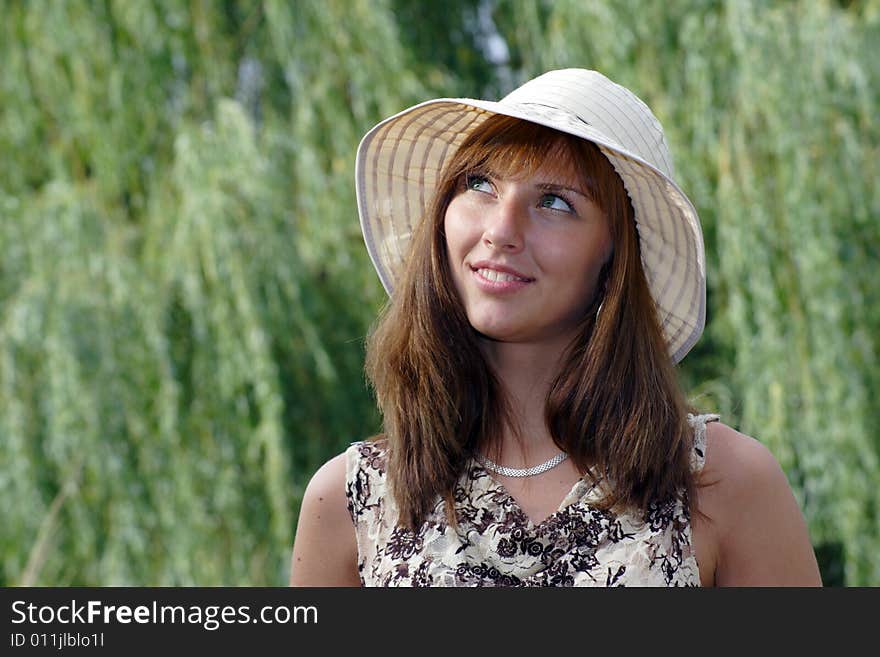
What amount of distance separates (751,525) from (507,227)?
48cm

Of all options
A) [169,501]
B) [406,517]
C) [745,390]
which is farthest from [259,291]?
[406,517]

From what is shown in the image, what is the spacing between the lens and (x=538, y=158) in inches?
63.7

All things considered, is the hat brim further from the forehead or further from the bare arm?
the bare arm

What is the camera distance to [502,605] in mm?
1539

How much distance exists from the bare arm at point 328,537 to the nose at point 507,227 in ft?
1.25

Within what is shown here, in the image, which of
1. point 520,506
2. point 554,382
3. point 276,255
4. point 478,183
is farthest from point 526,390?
point 276,255

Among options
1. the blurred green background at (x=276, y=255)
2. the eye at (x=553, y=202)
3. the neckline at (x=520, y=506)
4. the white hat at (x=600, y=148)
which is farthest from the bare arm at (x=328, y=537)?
the blurred green background at (x=276, y=255)

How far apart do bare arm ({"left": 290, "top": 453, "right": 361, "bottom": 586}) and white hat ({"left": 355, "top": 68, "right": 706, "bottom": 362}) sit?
33cm

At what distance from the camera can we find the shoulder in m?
1.59

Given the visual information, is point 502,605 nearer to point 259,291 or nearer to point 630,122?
point 630,122

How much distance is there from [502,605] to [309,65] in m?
2.76

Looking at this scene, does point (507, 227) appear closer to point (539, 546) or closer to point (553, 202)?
point (553, 202)

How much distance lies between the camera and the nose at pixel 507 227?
1.57m

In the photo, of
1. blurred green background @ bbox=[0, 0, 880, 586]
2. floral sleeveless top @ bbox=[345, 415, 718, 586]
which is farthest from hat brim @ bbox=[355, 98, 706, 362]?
blurred green background @ bbox=[0, 0, 880, 586]
